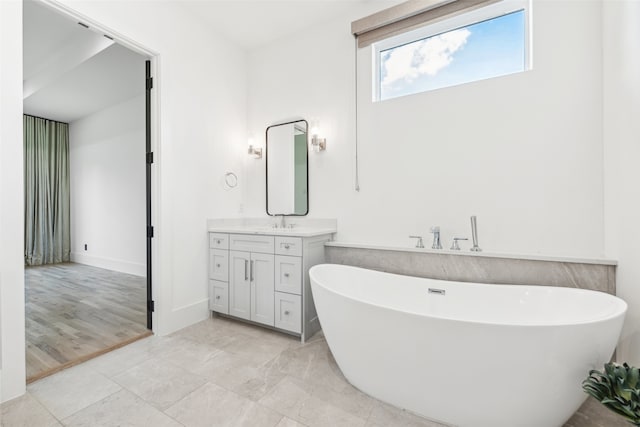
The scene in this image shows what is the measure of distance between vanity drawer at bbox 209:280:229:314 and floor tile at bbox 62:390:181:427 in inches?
44.3

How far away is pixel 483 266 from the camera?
2.02m

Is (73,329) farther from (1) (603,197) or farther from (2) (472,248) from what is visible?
(1) (603,197)

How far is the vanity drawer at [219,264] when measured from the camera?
2.68 metres

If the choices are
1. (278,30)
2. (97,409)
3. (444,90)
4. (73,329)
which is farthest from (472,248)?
(73,329)

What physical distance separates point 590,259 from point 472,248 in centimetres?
64

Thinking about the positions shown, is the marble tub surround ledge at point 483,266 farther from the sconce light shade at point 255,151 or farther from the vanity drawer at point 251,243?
the sconce light shade at point 255,151

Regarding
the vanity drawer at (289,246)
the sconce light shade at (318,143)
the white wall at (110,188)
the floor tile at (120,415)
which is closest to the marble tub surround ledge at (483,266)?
the vanity drawer at (289,246)

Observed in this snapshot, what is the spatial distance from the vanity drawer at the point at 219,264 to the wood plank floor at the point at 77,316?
2.34ft

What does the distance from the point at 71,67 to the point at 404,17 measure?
3706 mm

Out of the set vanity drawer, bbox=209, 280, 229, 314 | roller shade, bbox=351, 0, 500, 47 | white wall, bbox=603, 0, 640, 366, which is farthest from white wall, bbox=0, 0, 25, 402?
white wall, bbox=603, 0, 640, 366

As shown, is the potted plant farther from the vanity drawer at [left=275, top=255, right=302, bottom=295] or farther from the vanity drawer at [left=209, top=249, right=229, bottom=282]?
the vanity drawer at [left=209, top=249, right=229, bottom=282]

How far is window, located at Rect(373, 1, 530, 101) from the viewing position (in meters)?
2.10

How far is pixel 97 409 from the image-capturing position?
147 cm

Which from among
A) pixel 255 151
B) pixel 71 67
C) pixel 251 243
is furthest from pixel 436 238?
pixel 71 67
